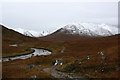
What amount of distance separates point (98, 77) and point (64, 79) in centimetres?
621

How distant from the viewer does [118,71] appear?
23.5 meters

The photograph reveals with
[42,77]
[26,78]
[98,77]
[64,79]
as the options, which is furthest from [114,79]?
[26,78]

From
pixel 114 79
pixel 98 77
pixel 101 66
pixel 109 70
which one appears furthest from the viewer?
pixel 101 66

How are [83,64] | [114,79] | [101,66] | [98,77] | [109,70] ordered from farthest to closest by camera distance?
[83,64] → [101,66] → [109,70] → [98,77] → [114,79]

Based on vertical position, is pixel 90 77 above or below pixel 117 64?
below

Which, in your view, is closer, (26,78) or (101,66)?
(26,78)

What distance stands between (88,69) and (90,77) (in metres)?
4.36

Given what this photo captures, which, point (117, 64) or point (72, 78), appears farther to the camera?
point (117, 64)

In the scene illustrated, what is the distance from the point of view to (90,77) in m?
23.2

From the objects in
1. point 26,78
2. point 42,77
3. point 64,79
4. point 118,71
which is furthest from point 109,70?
point 26,78

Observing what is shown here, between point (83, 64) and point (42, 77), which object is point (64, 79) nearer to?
point (42, 77)

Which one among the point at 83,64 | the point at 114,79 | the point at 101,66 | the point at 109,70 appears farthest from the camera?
the point at 83,64

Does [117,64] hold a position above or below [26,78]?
above

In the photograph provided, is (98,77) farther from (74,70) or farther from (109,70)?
(74,70)
